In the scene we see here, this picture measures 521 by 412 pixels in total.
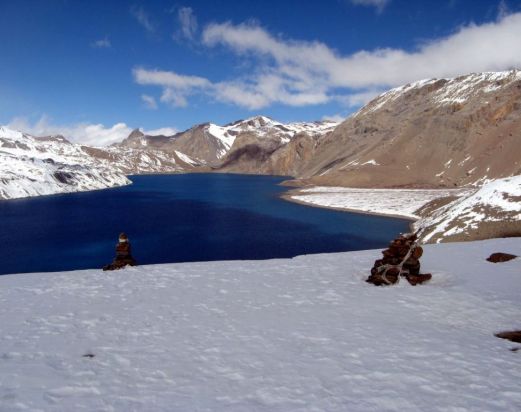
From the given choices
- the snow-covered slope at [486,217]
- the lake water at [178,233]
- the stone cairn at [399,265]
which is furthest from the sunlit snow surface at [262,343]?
the lake water at [178,233]

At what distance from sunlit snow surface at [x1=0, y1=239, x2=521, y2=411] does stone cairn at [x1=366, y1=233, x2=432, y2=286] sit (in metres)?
0.45

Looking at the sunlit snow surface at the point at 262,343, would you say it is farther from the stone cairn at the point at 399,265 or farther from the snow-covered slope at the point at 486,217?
the snow-covered slope at the point at 486,217

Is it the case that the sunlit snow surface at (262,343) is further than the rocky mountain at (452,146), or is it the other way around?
the rocky mountain at (452,146)

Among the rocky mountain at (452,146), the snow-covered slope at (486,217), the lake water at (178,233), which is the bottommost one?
the lake water at (178,233)

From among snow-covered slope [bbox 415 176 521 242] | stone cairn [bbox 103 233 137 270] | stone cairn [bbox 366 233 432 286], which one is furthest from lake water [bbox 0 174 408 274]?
stone cairn [bbox 366 233 432 286]

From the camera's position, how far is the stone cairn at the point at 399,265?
49.8 feet

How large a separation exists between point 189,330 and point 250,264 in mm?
9010

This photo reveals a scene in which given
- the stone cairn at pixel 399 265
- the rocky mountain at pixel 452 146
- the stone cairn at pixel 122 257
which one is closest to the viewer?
the stone cairn at pixel 399 265

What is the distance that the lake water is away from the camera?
5306cm

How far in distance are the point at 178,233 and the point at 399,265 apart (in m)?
57.8

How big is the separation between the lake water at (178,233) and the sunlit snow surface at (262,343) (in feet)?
119

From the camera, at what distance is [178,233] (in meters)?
70.2

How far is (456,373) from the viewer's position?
805 cm

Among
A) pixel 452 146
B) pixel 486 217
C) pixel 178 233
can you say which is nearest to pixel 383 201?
pixel 178 233
